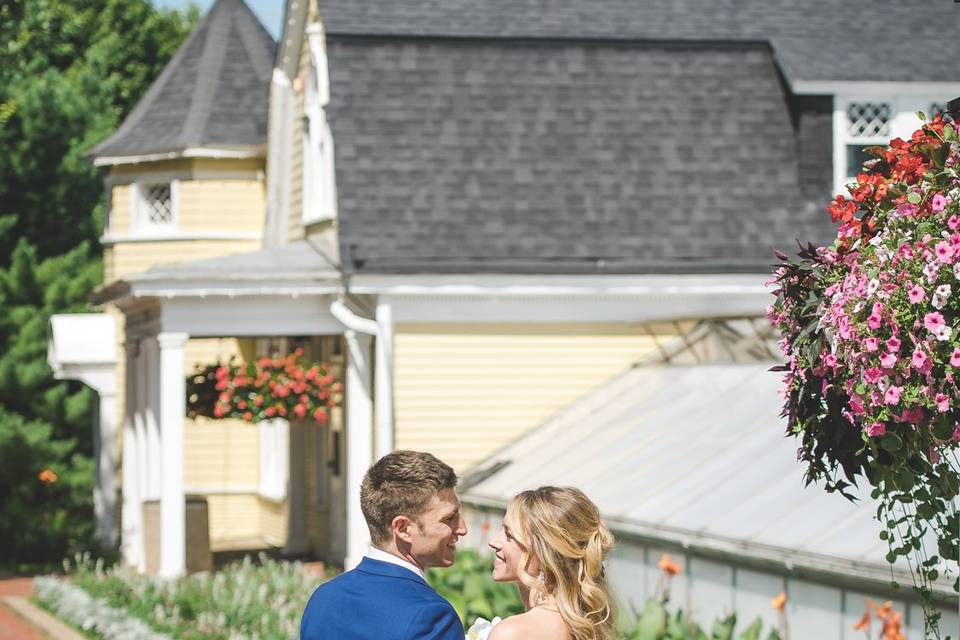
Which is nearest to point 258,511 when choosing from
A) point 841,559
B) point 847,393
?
point 841,559

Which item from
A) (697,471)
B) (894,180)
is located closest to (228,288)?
(697,471)

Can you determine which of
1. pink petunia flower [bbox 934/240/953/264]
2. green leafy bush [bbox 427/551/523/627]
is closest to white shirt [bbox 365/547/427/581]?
pink petunia flower [bbox 934/240/953/264]

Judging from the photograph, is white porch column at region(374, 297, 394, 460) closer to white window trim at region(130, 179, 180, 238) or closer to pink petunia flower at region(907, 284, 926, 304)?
white window trim at region(130, 179, 180, 238)

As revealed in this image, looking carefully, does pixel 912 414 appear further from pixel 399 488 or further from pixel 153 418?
pixel 153 418

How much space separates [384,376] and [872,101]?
6.11 m

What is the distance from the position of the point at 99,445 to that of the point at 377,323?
10.3 meters

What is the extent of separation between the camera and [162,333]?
18016 mm

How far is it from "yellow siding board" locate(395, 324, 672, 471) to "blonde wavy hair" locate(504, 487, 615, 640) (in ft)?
41.9

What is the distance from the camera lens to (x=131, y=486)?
76.3 feet

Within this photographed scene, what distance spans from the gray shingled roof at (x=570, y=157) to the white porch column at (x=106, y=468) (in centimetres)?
958

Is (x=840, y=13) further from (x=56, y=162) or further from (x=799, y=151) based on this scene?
(x=56, y=162)

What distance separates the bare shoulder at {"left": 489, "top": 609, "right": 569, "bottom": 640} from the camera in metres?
4.70

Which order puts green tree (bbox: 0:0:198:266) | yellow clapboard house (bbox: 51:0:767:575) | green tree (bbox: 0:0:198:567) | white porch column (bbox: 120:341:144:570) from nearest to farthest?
yellow clapboard house (bbox: 51:0:767:575) → white porch column (bbox: 120:341:144:570) → green tree (bbox: 0:0:198:567) → green tree (bbox: 0:0:198:266)

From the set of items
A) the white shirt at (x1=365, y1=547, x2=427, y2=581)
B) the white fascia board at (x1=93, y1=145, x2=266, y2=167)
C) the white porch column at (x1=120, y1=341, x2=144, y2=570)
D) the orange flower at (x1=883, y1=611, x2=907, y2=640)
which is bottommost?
the white porch column at (x1=120, y1=341, x2=144, y2=570)
